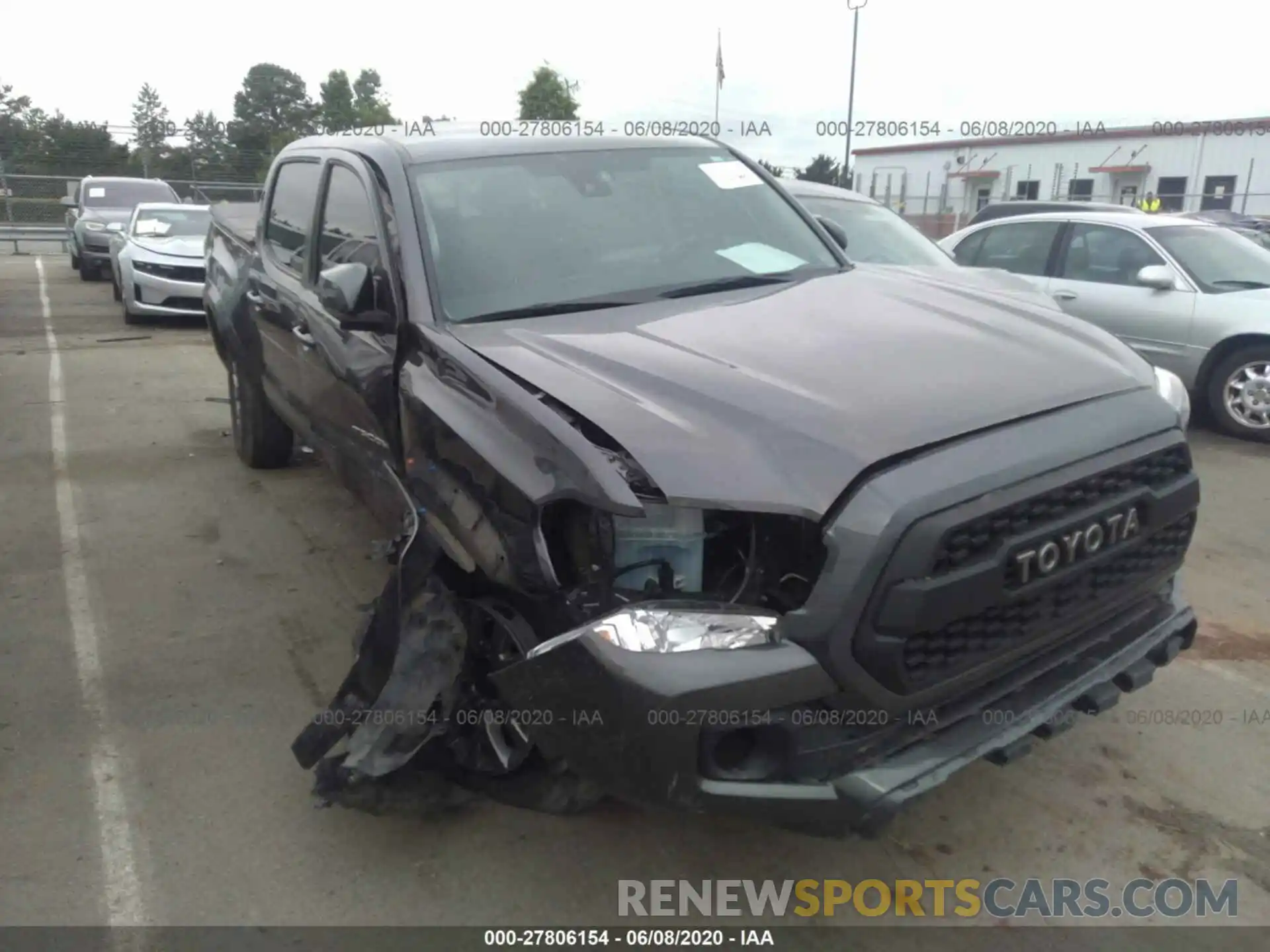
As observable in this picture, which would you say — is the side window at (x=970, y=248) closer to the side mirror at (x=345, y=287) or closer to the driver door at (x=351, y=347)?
the driver door at (x=351, y=347)

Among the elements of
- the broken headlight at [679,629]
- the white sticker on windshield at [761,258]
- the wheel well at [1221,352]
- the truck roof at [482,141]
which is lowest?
the wheel well at [1221,352]

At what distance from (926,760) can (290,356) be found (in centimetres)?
335

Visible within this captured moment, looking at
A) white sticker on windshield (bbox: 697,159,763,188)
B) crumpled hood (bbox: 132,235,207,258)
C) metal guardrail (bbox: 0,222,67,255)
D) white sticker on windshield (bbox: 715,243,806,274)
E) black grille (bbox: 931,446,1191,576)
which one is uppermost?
white sticker on windshield (bbox: 697,159,763,188)

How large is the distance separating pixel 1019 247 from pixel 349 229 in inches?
246

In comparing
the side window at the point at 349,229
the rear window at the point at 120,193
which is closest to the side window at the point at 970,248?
the side window at the point at 349,229

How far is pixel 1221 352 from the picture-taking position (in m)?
7.37

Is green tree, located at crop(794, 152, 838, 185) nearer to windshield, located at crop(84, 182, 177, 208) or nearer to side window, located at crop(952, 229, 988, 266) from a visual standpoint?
windshield, located at crop(84, 182, 177, 208)

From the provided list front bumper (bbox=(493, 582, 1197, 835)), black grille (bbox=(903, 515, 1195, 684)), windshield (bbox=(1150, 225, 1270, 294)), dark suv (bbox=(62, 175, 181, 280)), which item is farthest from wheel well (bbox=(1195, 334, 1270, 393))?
dark suv (bbox=(62, 175, 181, 280))

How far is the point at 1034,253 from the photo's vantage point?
27.8 feet

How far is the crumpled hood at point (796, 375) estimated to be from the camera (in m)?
2.34

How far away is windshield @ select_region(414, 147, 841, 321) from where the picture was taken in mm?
3396

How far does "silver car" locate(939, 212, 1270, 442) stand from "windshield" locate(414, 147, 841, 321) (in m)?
3.66

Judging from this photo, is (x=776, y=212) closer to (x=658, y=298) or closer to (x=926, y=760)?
(x=658, y=298)

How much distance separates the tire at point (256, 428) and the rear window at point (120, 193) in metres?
14.4
